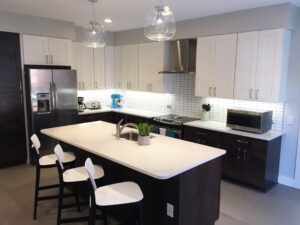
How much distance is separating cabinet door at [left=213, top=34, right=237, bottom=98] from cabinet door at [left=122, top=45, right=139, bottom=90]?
1987 mm

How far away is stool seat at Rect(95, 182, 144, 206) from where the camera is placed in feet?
6.61

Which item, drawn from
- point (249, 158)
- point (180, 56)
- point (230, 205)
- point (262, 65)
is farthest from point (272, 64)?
point (230, 205)

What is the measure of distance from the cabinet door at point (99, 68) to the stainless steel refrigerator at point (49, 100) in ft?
3.69

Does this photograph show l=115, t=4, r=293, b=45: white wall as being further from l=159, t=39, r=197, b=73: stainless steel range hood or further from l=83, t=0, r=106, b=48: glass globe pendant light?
l=83, t=0, r=106, b=48: glass globe pendant light

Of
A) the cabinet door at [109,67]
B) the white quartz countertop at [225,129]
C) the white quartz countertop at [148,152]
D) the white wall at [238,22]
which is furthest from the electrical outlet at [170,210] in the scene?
the cabinet door at [109,67]

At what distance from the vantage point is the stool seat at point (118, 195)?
79.4 inches

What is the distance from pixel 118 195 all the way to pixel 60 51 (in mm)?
3684

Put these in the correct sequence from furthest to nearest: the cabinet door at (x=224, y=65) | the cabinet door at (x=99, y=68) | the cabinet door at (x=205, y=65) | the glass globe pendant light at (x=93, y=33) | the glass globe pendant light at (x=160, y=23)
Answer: the cabinet door at (x=99, y=68) → the cabinet door at (x=205, y=65) → the cabinet door at (x=224, y=65) → the glass globe pendant light at (x=93, y=33) → the glass globe pendant light at (x=160, y=23)

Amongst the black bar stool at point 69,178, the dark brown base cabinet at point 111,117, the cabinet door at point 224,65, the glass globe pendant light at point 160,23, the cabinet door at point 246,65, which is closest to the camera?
the glass globe pendant light at point 160,23

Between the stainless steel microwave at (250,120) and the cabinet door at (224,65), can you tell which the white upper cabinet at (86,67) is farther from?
Answer: the stainless steel microwave at (250,120)

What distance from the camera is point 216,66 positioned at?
4195mm

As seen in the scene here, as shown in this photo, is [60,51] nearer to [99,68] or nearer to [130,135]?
[99,68]

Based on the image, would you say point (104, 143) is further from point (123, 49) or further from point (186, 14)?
point (123, 49)

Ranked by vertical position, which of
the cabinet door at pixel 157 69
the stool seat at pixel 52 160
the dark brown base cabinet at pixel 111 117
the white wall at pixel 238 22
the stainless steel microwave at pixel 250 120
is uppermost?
the white wall at pixel 238 22
